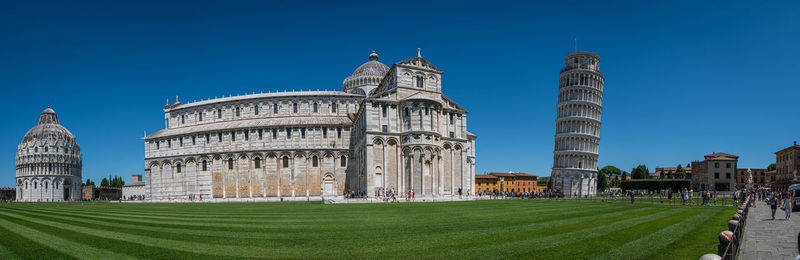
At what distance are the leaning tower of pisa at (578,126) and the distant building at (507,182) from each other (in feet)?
128

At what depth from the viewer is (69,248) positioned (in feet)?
37.8

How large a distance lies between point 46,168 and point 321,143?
247ft

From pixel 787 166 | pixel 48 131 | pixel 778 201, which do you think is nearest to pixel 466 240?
pixel 778 201

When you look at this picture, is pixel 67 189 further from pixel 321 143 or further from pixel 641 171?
pixel 641 171

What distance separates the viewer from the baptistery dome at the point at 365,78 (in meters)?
75.2

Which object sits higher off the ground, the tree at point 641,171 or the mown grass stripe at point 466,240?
the mown grass stripe at point 466,240

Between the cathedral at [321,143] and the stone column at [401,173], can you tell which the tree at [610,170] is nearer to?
the cathedral at [321,143]

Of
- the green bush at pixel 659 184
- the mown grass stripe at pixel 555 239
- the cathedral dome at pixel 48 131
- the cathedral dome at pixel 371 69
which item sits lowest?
the green bush at pixel 659 184

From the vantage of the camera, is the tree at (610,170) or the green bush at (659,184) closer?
the green bush at (659,184)

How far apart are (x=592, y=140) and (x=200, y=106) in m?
67.7

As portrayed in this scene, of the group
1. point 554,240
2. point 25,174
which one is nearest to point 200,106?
point 25,174

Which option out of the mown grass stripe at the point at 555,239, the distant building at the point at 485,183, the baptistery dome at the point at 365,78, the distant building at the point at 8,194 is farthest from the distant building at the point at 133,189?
the mown grass stripe at the point at 555,239

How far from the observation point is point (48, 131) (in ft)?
334

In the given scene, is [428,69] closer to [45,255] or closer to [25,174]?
[45,255]
